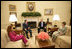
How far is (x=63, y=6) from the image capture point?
1387mm

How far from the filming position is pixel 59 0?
1395 millimetres

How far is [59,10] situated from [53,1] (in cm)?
22

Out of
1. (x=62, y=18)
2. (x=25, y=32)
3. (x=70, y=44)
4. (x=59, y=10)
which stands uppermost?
(x=59, y=10)

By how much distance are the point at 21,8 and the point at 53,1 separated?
27.8 inches

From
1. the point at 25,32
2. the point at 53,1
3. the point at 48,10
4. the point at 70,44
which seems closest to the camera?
the point at 70,44

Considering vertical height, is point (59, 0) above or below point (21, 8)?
above

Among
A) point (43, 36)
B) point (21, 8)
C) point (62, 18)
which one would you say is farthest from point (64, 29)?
point (21, 8)

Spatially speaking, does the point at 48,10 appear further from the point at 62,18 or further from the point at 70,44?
the point at 70,44

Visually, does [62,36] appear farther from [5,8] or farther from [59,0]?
[5,8]

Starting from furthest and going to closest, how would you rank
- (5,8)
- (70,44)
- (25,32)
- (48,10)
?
(25,32) < (48,10) < (5,8) < (70,44)

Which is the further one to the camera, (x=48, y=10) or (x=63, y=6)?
(x=48, y=10)

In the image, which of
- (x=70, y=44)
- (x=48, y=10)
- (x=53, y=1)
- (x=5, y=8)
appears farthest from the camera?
(x=48, y=10)

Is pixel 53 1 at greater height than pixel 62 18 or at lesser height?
greater

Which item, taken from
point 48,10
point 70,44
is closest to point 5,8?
point 48,10
